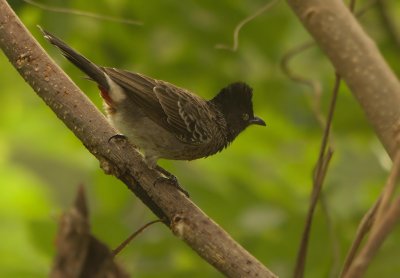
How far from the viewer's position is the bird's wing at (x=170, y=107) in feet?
13.5

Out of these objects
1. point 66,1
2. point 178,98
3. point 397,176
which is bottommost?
point 178,98

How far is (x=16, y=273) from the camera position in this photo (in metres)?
4.42

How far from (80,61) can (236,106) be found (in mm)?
1279

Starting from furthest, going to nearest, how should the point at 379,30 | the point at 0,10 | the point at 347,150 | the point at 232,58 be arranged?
the point at 379,30
the point at 232,58
the point at 347,150
the point at 0,10

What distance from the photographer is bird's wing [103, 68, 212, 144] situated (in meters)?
4.11

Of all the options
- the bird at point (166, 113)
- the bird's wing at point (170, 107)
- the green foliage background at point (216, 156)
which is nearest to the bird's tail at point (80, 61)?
the bird at point (166, 113)

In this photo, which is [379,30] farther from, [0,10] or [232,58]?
[0,10]

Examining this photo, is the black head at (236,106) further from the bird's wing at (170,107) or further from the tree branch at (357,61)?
the tree branch at (357,61)

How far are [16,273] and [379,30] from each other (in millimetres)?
2976

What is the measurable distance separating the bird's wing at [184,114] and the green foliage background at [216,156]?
399 millimetres

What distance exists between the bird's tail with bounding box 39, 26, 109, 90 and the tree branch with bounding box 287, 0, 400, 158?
100 cm

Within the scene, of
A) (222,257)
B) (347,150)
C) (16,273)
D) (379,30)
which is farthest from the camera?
(379,30)

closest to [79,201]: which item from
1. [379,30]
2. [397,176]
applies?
[397,176]

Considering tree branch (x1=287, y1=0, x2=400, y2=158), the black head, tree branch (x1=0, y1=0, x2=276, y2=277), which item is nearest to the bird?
the black head
